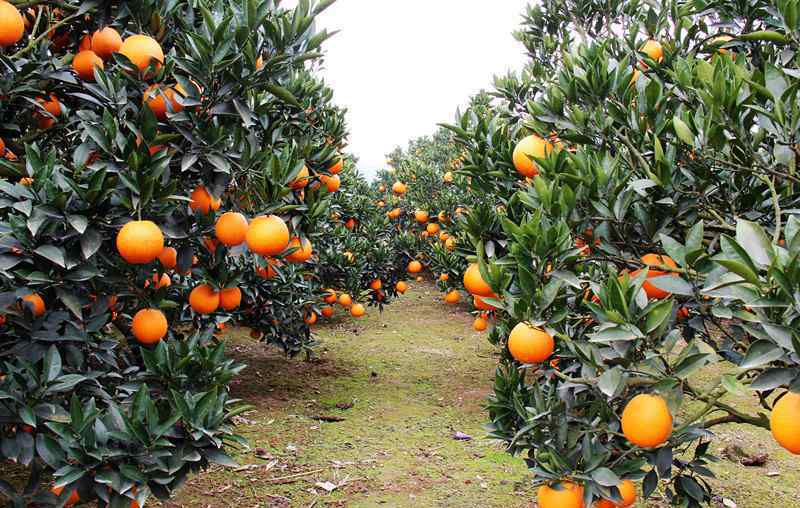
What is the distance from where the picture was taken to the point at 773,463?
14.1ft

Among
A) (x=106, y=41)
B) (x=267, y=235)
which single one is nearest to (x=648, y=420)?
(x=267, y=235)

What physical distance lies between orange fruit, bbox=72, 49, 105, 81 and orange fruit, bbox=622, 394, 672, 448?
2111 millimetres

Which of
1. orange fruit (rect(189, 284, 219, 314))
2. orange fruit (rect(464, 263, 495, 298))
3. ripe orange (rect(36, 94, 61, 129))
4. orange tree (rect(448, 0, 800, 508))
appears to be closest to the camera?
orange tree (rect(448, 0, 800, 508))

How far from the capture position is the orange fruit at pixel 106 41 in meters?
2.17

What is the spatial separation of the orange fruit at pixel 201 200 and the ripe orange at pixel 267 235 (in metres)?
0.24

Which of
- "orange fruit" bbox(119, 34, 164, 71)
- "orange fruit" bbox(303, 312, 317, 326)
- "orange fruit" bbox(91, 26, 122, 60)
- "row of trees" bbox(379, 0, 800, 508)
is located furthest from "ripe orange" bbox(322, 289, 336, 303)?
"orange fruit" bbox(119, 34, 164, 71)

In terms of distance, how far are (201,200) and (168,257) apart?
0.26 m

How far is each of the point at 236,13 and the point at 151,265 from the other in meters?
0.97

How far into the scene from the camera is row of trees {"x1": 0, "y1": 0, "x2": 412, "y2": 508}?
6.12ft

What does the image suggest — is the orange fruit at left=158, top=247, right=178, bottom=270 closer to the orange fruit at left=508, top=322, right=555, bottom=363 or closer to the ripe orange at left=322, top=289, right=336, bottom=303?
the orange fruit at left=508, top=322, right=555, bottom=363

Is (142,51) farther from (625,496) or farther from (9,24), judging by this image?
(625,496)

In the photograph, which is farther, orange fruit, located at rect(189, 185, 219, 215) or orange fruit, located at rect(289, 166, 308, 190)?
orange fruit, located at rect(289, 166, 308, 190)

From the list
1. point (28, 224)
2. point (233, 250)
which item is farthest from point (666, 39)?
point (28, 224)

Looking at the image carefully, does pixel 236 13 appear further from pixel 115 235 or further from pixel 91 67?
pixel 115 235
